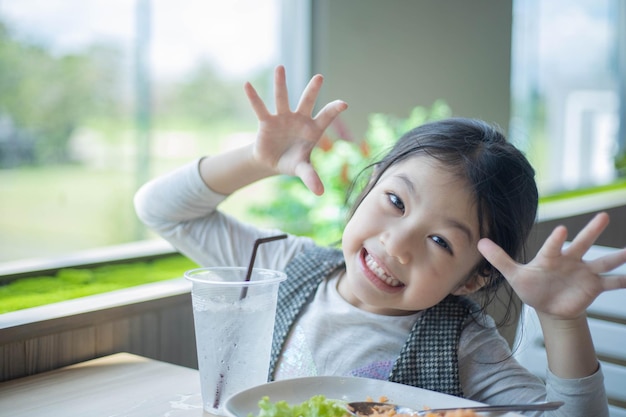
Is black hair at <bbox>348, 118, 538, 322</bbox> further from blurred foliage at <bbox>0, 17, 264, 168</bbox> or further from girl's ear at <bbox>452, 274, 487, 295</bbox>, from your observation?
blurred foliage at <bbox>0, 17, 264, 168</bbox>

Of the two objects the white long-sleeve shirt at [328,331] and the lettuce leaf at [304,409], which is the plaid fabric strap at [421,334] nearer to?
the white long-sleeve shirt at [328,331]

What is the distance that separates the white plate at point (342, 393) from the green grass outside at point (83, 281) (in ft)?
2.24

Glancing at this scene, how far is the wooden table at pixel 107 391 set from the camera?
3.89 feet

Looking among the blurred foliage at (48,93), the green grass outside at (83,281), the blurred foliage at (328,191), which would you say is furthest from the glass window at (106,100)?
the green grass outside at (83,281)

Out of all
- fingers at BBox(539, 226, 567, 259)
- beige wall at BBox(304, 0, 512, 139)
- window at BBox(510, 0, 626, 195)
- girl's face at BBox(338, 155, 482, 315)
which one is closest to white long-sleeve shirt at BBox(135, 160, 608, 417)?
girl's face at BBox(338, 155, 482, 315)

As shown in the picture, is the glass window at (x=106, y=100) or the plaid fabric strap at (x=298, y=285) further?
the glass window at (x=106, y=100)

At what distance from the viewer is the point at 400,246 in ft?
4.03

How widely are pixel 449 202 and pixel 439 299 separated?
0.53ft

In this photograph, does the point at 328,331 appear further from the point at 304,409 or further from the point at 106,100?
the point at 106,100

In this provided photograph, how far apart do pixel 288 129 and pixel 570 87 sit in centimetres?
506

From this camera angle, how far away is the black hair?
4.25 ft

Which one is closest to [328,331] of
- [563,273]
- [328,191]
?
[563,273]

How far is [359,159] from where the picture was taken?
2.63m

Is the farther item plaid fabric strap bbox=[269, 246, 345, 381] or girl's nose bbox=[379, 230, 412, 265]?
plaid fabric strap bbox=[269, 246, 345, 381]
